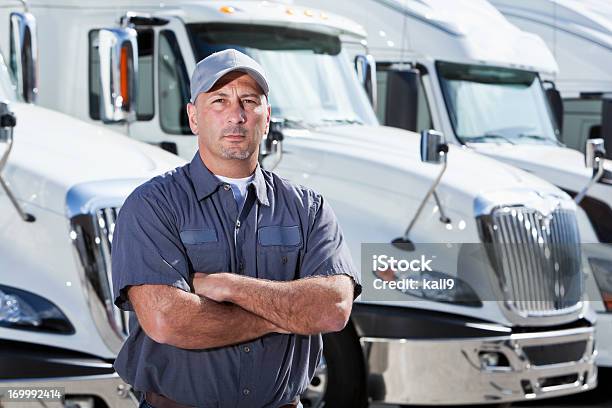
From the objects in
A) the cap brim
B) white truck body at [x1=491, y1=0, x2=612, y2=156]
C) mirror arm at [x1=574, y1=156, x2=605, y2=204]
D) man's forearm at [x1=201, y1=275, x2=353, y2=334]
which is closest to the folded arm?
man's forearm at [x1=201, y1=275, x2=353, y2=334]

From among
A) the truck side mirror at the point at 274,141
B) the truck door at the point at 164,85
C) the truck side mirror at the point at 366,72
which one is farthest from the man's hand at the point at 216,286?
the truck side mirror at the point at 366,72

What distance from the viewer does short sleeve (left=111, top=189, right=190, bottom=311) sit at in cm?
361

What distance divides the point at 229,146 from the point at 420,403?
13.5 feet

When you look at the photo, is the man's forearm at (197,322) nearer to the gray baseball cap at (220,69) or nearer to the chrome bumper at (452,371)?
the gray baseball cap at (220,69)

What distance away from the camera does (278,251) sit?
373 centimetres

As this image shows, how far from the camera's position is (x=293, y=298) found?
370cm

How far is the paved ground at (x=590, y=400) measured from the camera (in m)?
9.41

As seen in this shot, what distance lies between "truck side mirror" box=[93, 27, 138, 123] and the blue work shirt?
3.56 m

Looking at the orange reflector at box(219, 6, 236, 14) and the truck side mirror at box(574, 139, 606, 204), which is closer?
the orange reflector at box(219, 6, 236, 14)

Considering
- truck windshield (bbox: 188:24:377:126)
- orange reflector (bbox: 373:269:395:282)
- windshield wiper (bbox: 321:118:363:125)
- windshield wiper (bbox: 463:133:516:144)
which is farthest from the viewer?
windshield wiper (bbox: 463:133:516:144)

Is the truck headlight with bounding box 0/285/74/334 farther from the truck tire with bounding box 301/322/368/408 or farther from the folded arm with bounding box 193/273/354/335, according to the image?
the folded arm with bounding box 193/273/354/335

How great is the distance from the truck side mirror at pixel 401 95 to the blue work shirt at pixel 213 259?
5.48m

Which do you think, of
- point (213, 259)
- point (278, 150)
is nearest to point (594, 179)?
point (278, 150)

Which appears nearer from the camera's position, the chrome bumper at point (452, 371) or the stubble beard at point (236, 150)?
the stubble beard at point (236, 150)
